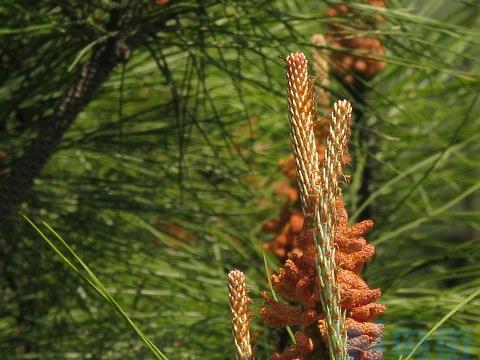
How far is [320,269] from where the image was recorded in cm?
63

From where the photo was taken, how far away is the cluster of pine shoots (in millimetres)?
630

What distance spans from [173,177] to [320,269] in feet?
3.56

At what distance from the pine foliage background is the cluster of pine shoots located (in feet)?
2.02

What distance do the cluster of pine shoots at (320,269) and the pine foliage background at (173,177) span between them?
2.02ft

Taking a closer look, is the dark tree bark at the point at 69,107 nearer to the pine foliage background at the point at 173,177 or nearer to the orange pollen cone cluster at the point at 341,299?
the pine foliage background at the point at 173,177

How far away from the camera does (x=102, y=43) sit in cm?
138

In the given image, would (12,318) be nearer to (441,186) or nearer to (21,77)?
(21,77)

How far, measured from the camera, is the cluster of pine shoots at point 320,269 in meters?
0.63

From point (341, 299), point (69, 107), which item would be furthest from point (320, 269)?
point (69, 107)

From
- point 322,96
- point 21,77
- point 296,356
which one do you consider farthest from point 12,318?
point 296,356

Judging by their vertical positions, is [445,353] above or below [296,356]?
below

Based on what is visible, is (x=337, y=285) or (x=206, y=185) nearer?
(x=337, y=285)

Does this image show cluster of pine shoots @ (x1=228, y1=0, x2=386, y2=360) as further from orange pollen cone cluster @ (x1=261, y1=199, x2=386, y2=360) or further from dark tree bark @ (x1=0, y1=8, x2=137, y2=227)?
dark tree bark @ (x1=0, y1=8, x2=137, y2=227)

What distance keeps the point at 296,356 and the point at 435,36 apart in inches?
67.2
